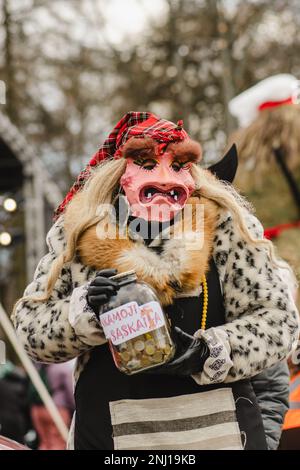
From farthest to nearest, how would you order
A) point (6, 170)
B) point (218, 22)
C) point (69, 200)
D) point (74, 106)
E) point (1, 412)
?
point (74, 106) < point (218, 22) < point (6, 170) < point (1, 412) < point (69, 200)

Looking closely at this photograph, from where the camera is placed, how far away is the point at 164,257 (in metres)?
1.71

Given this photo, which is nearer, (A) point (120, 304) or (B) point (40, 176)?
(A) point (120, 304)

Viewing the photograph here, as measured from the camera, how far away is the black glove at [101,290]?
5.13 feet

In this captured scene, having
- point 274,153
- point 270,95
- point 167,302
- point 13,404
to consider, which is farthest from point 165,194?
point 13,404

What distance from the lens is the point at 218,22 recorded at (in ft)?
32.4

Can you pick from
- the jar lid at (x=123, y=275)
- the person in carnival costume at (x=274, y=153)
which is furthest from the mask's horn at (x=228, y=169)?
the person in carnival costume at (x=274, y=153)

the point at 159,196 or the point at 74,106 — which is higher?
the point at 74,106

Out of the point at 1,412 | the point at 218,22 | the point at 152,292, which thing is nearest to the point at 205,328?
the point at 152,292

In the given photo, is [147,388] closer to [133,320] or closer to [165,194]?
[133,320]

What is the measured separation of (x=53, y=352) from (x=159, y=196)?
491 millimetres

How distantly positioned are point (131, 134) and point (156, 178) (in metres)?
0.16

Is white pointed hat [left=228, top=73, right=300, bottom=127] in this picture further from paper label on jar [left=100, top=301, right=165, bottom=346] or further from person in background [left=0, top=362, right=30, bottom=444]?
person in background [left=0, top=362, right=30, bottom=444]

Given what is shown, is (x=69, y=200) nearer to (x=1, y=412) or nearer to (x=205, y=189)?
(x=205, y=189)

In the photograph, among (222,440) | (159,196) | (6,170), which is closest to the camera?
(222,440)
